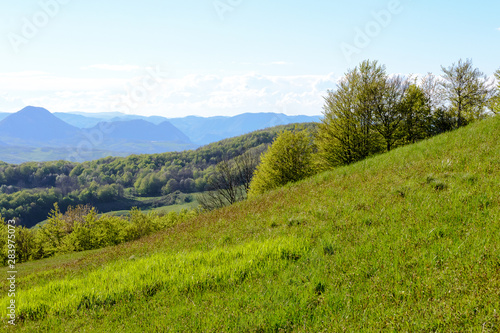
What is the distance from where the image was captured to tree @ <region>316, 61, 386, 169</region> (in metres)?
33.3

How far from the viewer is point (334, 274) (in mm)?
5281

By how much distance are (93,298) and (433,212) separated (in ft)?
26.7

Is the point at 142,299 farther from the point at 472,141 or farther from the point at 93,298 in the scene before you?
the point at 472,141

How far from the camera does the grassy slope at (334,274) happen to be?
163 inches

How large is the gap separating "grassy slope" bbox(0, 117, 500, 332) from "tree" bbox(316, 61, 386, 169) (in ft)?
79.2

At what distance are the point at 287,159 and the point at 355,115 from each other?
11.3 metres

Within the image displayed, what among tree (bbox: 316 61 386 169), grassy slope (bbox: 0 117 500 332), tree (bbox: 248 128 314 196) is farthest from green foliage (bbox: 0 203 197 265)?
grassy slope (bbox: 0 117 500 332)

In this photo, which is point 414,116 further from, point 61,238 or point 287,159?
point 61,238

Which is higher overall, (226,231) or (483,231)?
(483,231)

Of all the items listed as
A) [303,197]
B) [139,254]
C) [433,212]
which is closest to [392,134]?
[303,197]

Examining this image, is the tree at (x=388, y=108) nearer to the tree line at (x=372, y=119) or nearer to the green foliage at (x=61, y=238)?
the tree line at (x=372, y=119)

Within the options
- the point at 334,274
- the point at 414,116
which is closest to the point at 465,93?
the point at 414,116

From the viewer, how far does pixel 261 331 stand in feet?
14.0

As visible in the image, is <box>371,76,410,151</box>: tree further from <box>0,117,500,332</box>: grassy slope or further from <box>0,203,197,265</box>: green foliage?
<box>0,203,197,265</box>: green foliage
